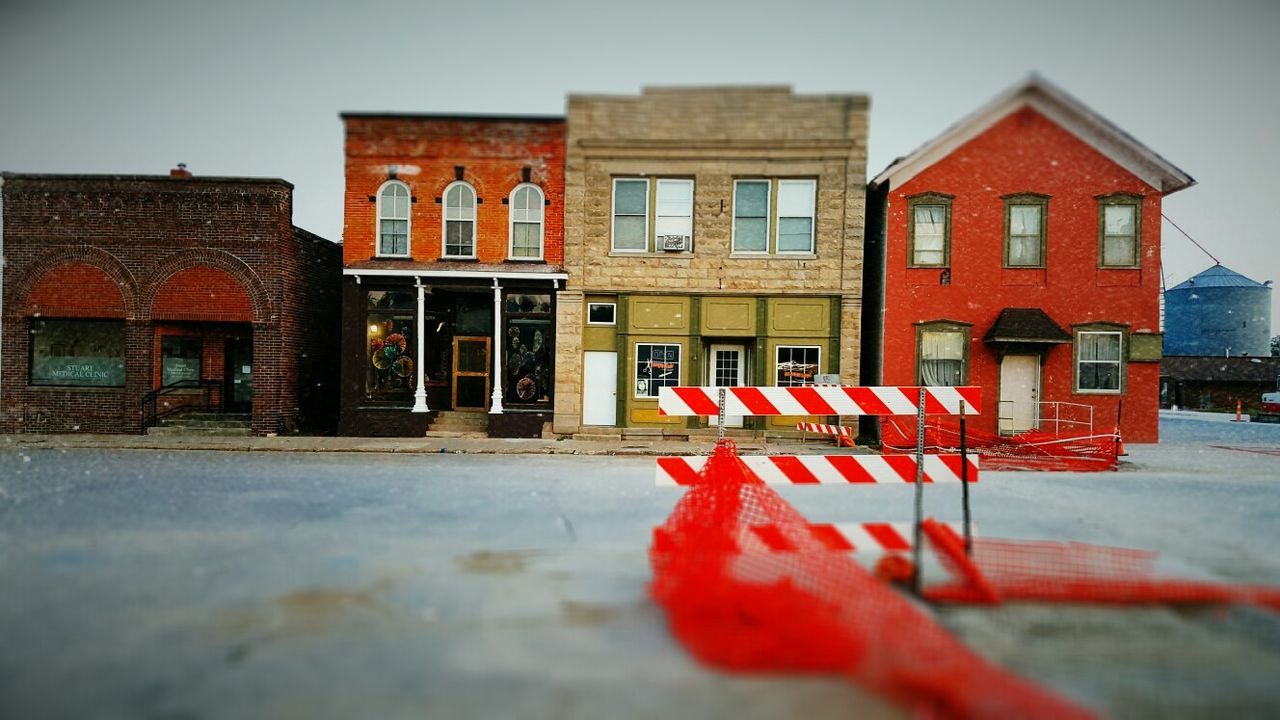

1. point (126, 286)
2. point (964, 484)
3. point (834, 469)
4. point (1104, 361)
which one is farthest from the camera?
point (1104, 361)

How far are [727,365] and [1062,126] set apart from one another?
10.5 metres

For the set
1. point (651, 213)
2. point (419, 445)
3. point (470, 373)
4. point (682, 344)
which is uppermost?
point (651, 213)

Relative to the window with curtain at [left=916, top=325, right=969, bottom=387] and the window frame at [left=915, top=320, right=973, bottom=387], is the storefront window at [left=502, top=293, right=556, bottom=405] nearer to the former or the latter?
the window frame at [left=915, top=320, right=973, bottom=387]

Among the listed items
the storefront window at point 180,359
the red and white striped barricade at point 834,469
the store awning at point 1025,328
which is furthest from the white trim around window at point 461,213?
the store awning at point 1025,328

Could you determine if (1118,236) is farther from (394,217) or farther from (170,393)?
(170,393)

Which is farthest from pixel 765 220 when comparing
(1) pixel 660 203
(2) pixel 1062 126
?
(2) pixel 1062 126

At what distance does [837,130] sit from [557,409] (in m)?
10.3

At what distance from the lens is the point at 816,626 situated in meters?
4.09

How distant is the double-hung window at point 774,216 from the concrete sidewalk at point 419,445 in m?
5.22

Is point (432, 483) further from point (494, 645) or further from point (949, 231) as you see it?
point (949, 231)

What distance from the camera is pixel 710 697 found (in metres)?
3.61

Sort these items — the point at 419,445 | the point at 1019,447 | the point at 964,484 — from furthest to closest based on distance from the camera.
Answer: the point at 419,445
the point at 1019,447
the point at 964,484

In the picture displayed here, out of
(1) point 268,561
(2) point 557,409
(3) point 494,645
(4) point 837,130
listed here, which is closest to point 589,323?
(2) point 557,409

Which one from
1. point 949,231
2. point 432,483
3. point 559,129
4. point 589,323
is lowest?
point 432,483
